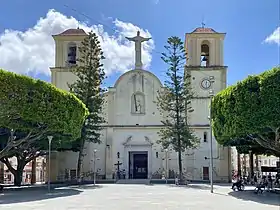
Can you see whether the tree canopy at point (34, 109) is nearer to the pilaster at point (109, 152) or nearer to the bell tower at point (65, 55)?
the pilaster at point (109, 152)

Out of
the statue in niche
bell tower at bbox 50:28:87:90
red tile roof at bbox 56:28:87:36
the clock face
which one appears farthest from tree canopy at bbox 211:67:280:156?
red tile roof at bbox 56:28:87:36

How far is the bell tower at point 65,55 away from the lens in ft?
137

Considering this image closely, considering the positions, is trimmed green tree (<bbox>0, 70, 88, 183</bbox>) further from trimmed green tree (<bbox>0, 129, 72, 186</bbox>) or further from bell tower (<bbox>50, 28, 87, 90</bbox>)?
bell tower (<bbox>50, 28, 87, 90</bbox>)

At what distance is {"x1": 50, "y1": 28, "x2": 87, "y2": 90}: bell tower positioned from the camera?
41875mm

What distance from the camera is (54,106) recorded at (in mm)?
23531

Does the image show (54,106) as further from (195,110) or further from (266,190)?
(195,110)

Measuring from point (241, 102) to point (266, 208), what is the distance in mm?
6735

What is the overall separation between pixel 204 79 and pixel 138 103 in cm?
643

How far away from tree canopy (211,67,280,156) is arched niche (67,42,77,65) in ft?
71.2

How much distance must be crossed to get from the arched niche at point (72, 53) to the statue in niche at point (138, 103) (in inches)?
258

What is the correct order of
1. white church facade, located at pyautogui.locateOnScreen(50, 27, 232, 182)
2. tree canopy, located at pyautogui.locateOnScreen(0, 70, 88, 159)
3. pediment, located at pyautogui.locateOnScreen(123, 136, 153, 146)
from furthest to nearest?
pediment, located at pyautogui.locateOnScreen(123, 136, 153, 146) → white church facade, located at pyautogui.locateOnScreen(50, 27, 232, 182) → tree canopy, located at pyautogui.locateOnScreen(0, 70, 88, 159)

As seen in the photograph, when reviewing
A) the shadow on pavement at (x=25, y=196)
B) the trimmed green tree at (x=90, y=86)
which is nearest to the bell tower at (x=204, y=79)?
the trimmed green tree at (x=90, y=86)

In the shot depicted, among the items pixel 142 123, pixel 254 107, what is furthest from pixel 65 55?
pixel 254 107

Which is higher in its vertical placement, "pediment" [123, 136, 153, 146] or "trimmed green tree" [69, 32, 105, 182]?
"trimmed green tree" [69, 32, 105, 182]
